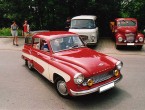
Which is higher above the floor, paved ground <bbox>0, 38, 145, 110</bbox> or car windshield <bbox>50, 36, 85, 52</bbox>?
car windshield <bbox>50, 36, 85, 52</bbox>

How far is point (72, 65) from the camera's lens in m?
6.75

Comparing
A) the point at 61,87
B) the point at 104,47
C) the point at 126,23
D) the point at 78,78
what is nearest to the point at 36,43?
the point at 61,87

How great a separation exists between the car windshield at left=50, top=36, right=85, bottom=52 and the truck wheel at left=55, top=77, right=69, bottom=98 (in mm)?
1106

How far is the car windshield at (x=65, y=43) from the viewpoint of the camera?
784cm

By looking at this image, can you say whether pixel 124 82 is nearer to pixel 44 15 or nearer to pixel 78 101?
pixel 78 101

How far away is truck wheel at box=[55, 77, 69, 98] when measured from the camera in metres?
6.87

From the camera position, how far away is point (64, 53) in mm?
7605

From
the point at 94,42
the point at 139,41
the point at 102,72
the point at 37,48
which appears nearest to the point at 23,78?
the point at 37,48

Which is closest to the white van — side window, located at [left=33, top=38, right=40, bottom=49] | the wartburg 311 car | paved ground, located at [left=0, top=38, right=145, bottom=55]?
paved ground, located at [left=0, top=38, right=145, bottom=55]

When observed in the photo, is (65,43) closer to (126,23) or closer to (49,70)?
(49,70)

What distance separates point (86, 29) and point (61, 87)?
7.79 metres

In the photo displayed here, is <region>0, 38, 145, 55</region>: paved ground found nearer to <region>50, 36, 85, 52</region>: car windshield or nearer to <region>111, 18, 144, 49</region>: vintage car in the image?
<region>111, 18, 144, 49</region>: vintage car

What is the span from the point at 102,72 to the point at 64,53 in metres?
1.58

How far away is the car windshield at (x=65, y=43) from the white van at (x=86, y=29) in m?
5.65
